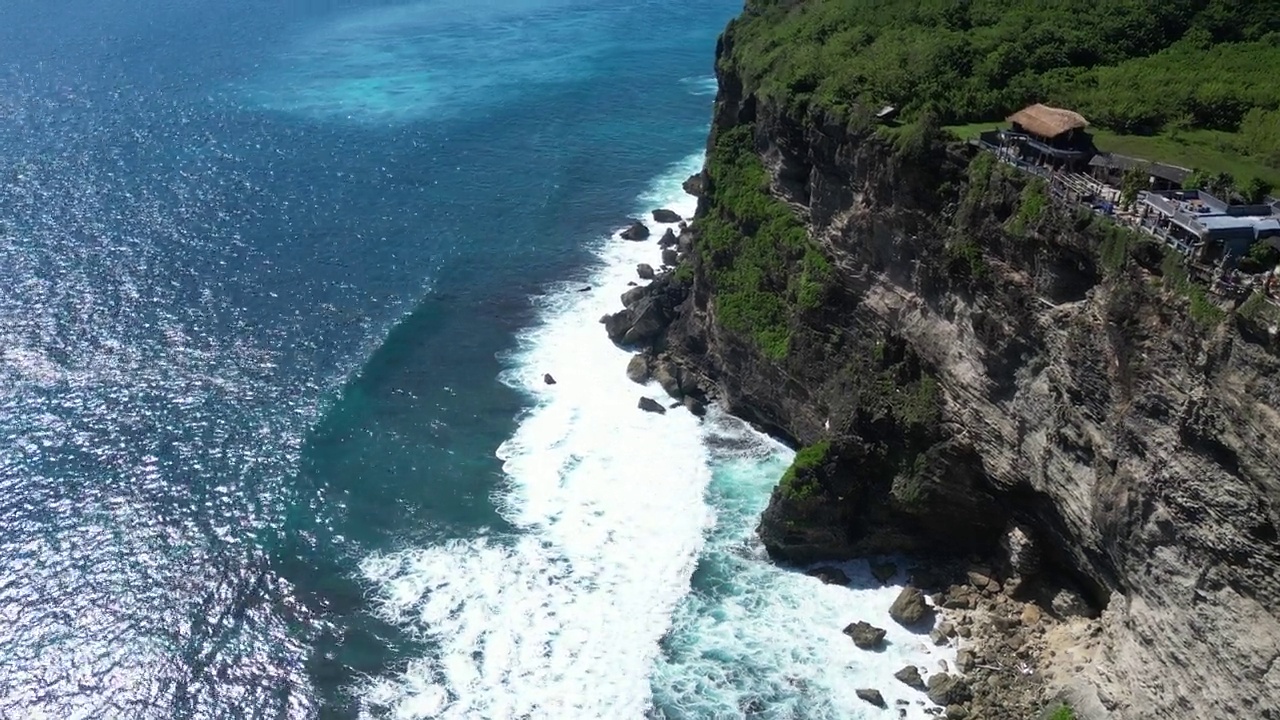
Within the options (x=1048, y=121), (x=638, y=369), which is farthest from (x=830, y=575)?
(x=1048, y=121)

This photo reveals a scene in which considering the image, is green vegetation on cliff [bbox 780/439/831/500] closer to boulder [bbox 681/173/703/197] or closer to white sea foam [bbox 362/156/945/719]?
white sea foam [bbox 362/156/945/719]

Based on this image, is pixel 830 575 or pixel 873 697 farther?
pixel 830 575

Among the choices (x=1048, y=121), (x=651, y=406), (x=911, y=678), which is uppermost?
(x=1048, y=121)

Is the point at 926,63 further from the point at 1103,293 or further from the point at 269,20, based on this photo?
the point at 269,20

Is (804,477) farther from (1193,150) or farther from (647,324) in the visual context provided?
(1193,150)

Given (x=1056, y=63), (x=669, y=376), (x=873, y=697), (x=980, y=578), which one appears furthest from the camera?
(x=669, y=376)

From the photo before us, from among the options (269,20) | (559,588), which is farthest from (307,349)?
(269,20)

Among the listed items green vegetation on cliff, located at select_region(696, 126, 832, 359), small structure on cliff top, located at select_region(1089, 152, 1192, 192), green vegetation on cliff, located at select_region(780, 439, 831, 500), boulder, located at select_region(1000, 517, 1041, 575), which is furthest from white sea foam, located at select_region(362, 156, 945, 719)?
small structure on cliff top, located at select_region(1089, 152, 1192, 192)
